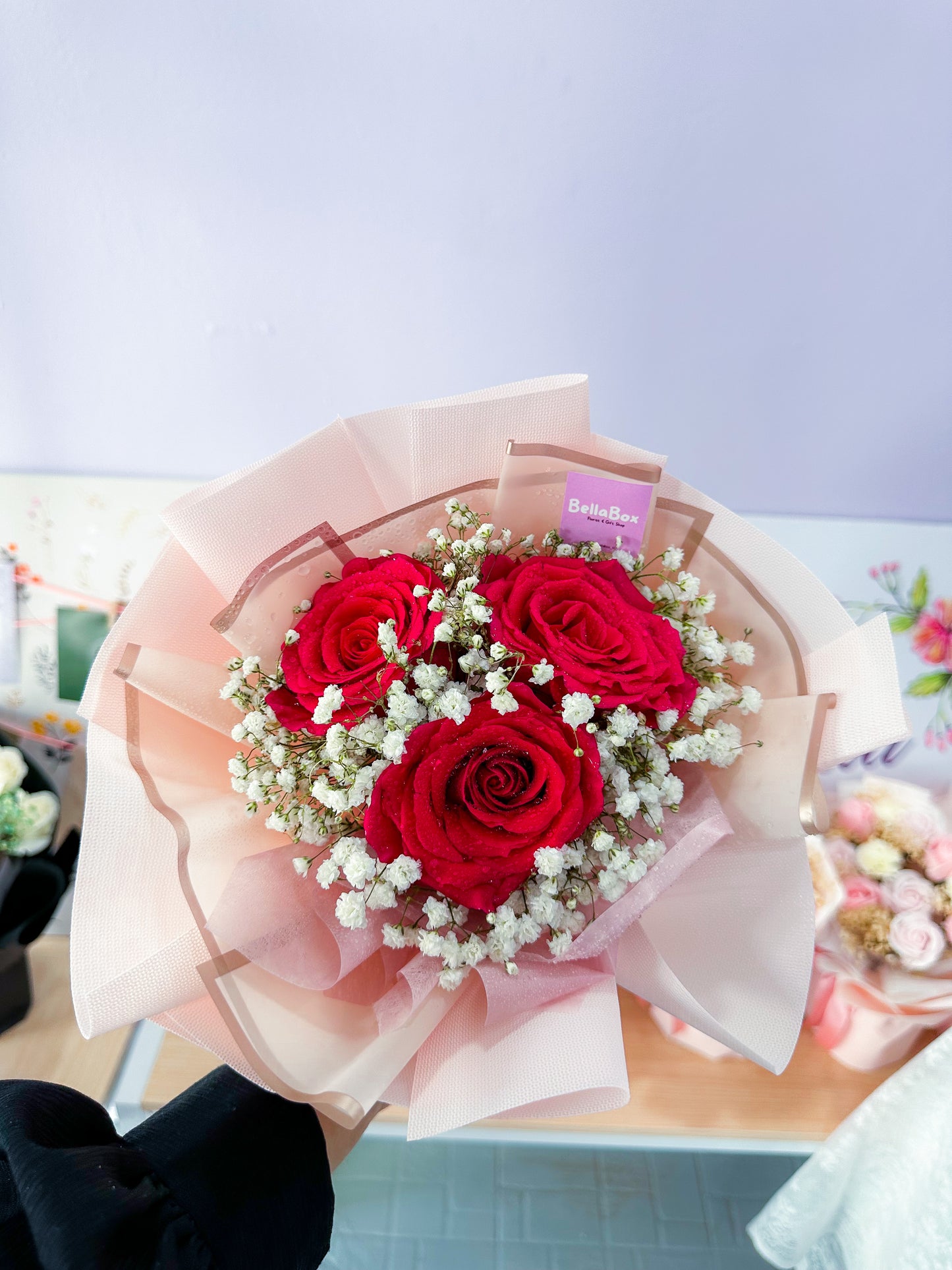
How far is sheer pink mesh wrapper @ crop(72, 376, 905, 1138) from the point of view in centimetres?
49

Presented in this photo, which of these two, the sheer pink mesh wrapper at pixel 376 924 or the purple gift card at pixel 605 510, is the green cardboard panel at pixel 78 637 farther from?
the purple gift card at pixel 605 510

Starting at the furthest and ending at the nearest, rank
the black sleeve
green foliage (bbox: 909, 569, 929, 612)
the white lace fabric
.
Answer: green foliage (bbox: 909, 569, 929, 612)
the white lace fabric
the black sleeve

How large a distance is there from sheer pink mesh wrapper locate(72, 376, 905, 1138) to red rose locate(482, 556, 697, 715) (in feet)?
0.29

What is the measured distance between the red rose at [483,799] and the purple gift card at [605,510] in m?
0.17

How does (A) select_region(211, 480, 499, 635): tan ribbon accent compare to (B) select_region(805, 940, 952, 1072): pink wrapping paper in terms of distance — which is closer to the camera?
(A) select_region(211, 480, 499, 635): tan ribbon accent

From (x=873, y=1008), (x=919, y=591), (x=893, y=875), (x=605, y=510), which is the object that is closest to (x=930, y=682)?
(x=919, y=591)

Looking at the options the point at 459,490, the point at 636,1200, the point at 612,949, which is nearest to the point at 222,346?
the point at 459,490

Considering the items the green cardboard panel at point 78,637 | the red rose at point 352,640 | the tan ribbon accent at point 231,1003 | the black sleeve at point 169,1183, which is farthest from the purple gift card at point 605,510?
the green cardboard panel at point 78,637

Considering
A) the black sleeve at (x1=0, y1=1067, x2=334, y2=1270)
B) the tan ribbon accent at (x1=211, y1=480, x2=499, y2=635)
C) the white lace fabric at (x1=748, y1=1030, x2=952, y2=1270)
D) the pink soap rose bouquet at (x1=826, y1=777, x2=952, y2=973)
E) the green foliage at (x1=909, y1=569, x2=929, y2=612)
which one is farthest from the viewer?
the green foliage at (x1=909, y1=569, x2=929, y2=612)

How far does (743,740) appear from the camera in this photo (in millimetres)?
584

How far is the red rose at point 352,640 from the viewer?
51 cm

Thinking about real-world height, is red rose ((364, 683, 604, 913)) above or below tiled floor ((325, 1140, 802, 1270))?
above

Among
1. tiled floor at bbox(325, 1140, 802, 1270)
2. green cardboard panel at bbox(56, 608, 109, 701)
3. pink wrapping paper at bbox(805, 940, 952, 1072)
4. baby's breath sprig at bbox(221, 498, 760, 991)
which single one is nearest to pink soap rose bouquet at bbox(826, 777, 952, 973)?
pink wrapping paper at bbox(805, 940, 952, 1072)

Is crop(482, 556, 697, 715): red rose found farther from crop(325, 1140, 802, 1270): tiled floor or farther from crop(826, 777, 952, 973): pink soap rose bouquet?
crop(325, 1140, 802, 1270): tiled floor
